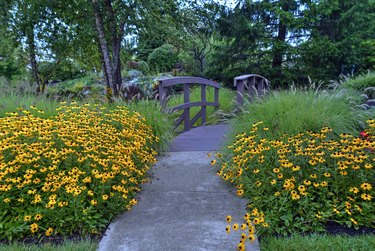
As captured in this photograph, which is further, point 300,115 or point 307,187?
point 300,115

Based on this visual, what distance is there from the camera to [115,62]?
913 centimetres

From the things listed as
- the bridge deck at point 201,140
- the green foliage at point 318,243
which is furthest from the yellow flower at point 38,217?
the bridge deck at point 201,140

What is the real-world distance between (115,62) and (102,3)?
1.53 metres

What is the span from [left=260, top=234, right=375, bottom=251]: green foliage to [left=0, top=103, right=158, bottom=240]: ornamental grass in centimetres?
124

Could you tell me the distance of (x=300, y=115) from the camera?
438 cm

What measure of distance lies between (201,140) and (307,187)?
10.7 ft

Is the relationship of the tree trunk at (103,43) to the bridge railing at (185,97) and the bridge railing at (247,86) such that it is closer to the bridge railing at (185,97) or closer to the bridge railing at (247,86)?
the bridge railing at (185,97)

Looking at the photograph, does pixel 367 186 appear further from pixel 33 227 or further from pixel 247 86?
pixel 247 86

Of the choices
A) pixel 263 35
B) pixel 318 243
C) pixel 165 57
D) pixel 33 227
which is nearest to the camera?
pixel 318 243

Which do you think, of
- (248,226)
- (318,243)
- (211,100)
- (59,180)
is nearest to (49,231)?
(59,180)

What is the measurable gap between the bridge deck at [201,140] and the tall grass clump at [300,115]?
571mm

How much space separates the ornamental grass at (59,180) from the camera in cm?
267

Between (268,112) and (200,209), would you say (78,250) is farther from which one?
(268,112)

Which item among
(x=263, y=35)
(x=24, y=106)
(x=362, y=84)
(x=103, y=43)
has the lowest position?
(x=24, y=106)
